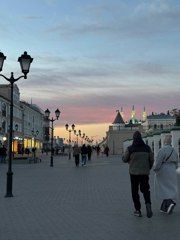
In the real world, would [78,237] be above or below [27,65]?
below

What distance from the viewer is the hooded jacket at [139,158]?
9641 mm

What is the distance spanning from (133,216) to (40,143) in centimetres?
12399

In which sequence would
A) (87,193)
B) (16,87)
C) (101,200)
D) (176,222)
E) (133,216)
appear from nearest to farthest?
(176,222) → (133,216) → (101,200) → (87,193) → (16,87)

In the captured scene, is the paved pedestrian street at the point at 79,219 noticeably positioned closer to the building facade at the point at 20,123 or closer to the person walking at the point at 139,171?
the person walking at the point at 139,171

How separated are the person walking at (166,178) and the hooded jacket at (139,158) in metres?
0.46

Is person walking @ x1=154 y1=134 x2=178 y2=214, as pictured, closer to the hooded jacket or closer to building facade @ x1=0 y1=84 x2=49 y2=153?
the hooded jacket

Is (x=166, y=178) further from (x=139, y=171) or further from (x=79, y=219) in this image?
(x=79, y=219)

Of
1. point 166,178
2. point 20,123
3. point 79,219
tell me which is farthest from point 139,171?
point 20,123

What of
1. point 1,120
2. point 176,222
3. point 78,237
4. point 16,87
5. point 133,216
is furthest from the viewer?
point 16,87

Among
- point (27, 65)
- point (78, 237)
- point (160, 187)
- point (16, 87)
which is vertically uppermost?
point (16, 87)

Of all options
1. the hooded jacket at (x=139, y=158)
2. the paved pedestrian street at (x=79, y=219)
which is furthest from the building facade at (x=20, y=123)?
the hooded jacket at (x=139, y=158)

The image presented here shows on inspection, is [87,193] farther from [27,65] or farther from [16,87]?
[16,87]

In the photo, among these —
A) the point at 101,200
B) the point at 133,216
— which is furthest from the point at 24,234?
the point at 101,200

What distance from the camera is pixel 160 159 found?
10.1m
